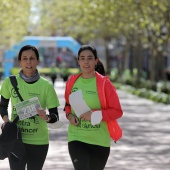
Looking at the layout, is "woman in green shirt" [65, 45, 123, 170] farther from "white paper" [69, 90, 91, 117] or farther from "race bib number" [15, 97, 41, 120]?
"race bib number" [15, 97, 41, 120]

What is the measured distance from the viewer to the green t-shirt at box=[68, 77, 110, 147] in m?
7.41

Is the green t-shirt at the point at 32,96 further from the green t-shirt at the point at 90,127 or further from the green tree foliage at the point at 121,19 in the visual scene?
the green tree foliage at the point at 121,19

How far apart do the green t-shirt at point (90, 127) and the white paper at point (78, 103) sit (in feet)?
0.18

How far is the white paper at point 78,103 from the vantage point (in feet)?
24.3

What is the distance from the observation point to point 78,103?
7422 millimetres

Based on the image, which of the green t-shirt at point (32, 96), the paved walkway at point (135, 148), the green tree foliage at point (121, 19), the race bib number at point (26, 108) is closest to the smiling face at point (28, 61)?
the green t-shirt at point (32, 96)

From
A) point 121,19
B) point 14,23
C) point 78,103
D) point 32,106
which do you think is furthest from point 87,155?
point 14,23

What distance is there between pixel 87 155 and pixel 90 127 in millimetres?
278

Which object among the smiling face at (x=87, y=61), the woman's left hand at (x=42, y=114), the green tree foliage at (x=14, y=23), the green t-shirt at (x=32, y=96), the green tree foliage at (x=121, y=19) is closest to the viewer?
the woman's left hand at (x=42, y=114)

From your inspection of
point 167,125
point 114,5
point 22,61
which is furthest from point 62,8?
point 22,61

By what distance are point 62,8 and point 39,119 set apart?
1564 inches

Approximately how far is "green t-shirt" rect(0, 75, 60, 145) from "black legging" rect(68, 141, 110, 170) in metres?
0.29

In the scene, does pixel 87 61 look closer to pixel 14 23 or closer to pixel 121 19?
pixel 121 19

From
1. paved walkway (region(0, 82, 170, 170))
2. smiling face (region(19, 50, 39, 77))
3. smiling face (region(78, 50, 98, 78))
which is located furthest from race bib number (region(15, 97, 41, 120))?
paved walkway (region(0, 82, 170, 170))
